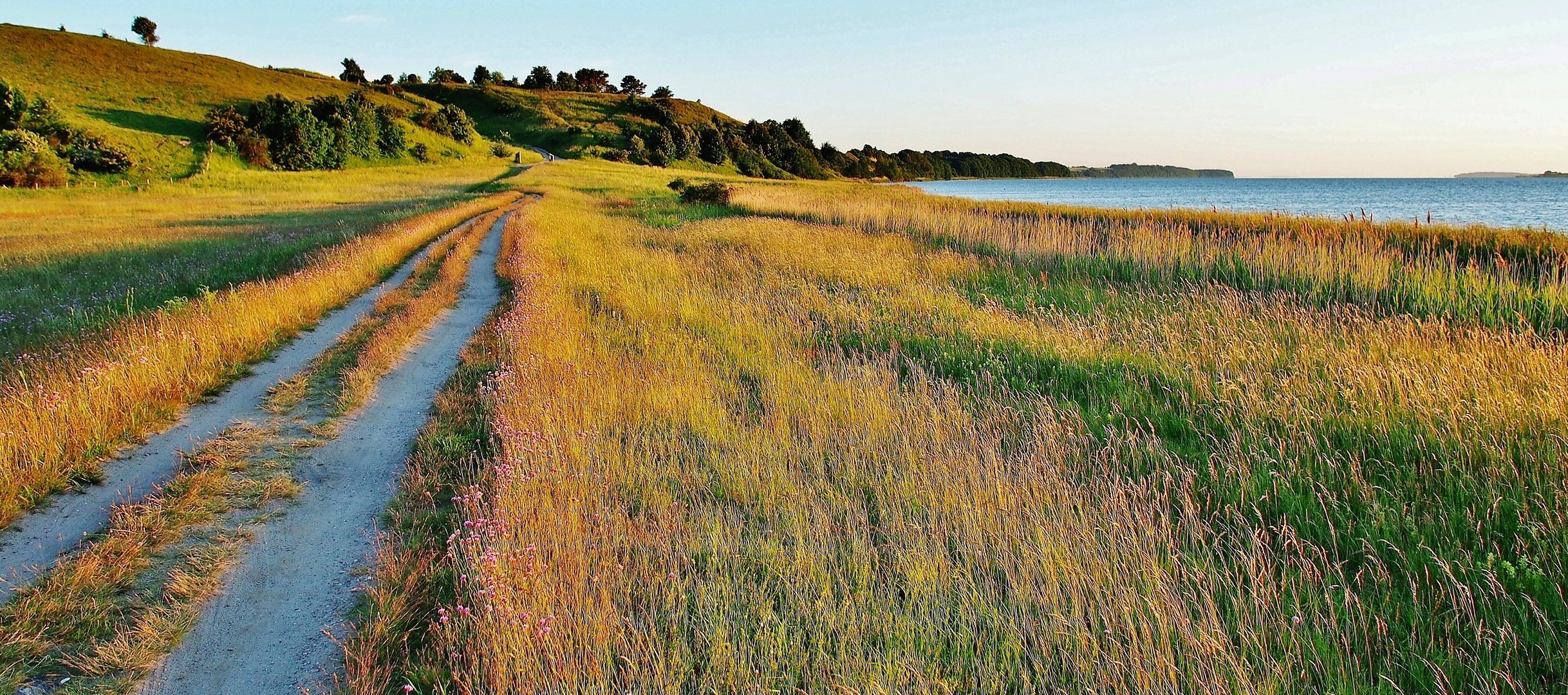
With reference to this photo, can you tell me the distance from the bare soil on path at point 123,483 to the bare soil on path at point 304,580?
0.89 m

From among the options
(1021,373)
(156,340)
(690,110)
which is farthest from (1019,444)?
(690,110)

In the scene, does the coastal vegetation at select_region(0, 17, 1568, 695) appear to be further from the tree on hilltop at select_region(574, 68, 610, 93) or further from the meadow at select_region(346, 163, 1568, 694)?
the tree on hilltop at select_region(574, 68, 610, 93)

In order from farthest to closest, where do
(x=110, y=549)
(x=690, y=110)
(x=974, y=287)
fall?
1. (x=690, y=110)
2. (x=974, y=287)
3. (x=110, y=549)

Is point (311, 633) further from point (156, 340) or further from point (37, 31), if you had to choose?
point (37, 31)

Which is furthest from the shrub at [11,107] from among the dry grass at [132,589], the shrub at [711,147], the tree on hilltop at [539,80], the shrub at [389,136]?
the tree on hilltop at [539,80]

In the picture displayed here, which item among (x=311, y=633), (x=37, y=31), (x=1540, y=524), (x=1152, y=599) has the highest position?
(x=37, y=31)

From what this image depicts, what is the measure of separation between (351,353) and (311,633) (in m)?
5.71

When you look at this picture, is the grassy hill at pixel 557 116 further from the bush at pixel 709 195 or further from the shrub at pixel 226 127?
the bush at pixel 709 195

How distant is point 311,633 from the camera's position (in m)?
3.30

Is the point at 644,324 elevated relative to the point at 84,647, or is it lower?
elevated

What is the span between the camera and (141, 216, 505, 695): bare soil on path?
3.02m

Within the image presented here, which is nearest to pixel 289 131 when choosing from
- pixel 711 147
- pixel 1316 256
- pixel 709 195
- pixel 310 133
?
pixel 310 133

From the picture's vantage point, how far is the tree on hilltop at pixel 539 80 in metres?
157

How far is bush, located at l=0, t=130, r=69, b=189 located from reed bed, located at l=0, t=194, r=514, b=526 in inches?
1576
